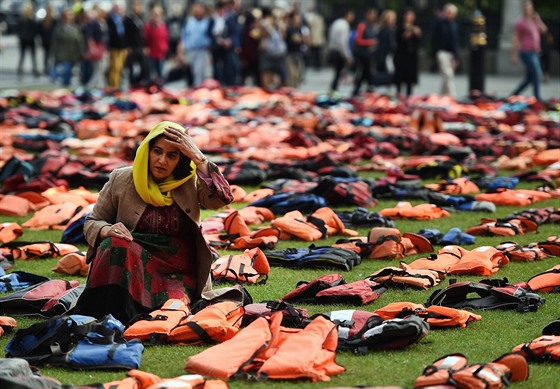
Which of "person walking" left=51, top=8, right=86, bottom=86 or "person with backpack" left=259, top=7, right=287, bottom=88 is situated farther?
"person walking" left=51, top=8, right=86, bottom=86

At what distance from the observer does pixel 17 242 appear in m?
10.2

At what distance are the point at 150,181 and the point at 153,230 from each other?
313 mm

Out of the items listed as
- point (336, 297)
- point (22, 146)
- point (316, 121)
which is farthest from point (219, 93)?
point (336, 297)

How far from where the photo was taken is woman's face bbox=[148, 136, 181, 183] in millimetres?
7617

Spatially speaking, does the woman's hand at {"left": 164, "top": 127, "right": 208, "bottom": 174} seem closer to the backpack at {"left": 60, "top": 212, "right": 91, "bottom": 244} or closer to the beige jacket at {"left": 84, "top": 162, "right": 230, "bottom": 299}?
the beige jacket at {"left": 84, "top": 162, "right": 230, "bottom": 299}

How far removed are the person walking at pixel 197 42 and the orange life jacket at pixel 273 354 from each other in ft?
71.9

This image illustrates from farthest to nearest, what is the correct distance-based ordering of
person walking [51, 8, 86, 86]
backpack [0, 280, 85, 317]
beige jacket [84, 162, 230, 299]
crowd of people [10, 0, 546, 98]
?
person walking [51, 8, 86, 86]
crowd of people [10, 0, 546, 98]
backpack [0, 280, 85, 317]
beige jacket [84, 162, 230, 299]

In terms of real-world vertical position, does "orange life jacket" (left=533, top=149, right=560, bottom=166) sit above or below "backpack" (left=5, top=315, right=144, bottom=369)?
below

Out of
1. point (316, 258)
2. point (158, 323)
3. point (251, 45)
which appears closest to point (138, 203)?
point (158, 323)

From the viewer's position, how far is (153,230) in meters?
7.81

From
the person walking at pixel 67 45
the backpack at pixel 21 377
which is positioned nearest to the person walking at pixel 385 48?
the person walking at pixel 67 45

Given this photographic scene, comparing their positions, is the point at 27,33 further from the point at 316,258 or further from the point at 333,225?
the point at 316,258

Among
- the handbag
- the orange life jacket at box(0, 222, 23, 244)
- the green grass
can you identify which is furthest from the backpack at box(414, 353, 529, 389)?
the handbag

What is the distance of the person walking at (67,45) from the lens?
29953 mm
